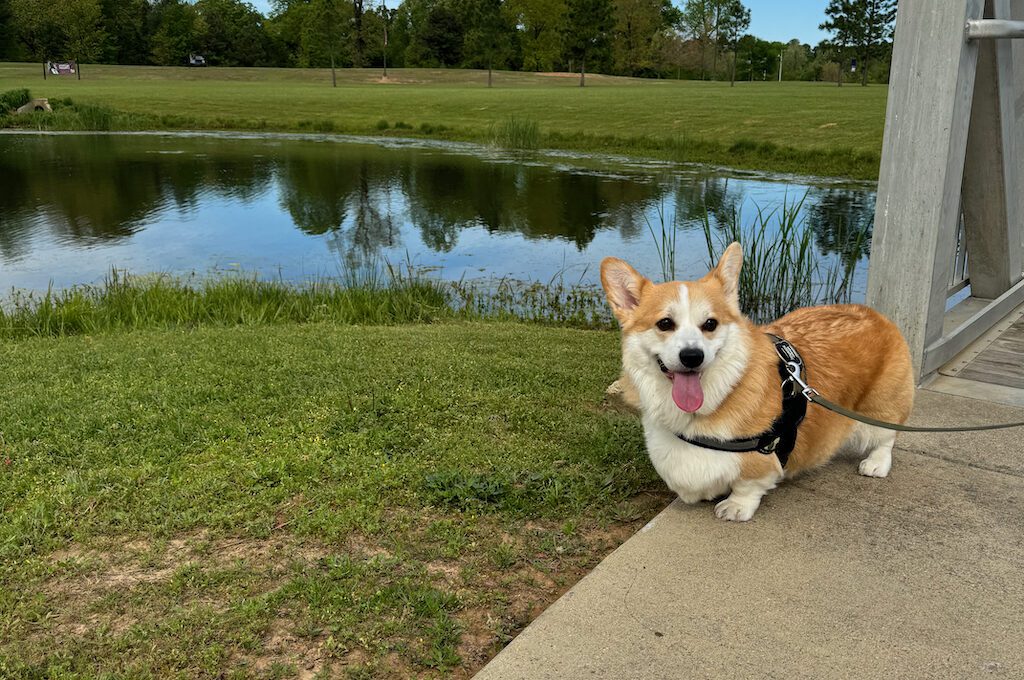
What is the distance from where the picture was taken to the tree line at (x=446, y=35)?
209 ft

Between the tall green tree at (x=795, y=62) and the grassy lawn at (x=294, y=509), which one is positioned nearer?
the grassy lawn at (x=294, y=509)

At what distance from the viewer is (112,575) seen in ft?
9.46

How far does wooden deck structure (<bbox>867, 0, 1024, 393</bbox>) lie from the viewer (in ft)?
13.8

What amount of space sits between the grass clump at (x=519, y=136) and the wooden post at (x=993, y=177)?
71.5 feet

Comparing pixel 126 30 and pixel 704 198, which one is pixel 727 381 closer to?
pixel 704 198

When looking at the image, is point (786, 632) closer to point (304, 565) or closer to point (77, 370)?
point (304, 565)

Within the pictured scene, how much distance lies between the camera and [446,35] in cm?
8231

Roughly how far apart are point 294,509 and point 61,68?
68.7 metres

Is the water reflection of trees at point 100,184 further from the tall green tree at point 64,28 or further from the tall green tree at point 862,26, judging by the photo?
the tall green tree at point 862,26

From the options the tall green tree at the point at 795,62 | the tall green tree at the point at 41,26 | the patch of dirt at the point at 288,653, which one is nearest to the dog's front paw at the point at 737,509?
the patch of dirt at the point at 288,653

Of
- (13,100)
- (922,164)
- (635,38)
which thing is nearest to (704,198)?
(922,164)

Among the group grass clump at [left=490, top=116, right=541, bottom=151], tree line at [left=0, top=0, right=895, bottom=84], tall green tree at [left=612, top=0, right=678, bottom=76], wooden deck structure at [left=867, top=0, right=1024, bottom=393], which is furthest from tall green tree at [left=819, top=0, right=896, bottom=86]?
wooden deck structure at [left=867, top=0, right=1024, bottom=393]

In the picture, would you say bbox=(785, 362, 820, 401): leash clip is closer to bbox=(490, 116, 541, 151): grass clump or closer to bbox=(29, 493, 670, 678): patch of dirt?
bbox=(29, 493, 670, 678): patch of dirt

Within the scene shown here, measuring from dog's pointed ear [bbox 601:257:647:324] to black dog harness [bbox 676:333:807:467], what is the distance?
55cm
